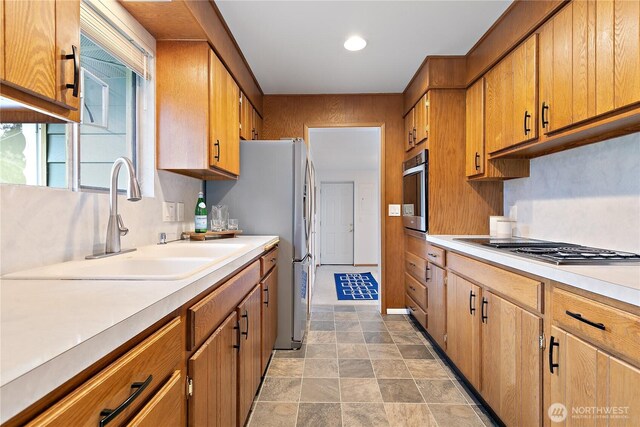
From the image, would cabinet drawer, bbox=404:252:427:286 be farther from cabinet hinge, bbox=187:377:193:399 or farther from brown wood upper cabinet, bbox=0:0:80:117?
brown wood upper cabinet, bbox=0:0:80:117

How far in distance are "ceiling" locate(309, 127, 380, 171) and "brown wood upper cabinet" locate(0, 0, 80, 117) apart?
8.96 ft

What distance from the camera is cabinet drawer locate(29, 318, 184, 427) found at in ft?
1.61

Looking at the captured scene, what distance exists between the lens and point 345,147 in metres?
5.02

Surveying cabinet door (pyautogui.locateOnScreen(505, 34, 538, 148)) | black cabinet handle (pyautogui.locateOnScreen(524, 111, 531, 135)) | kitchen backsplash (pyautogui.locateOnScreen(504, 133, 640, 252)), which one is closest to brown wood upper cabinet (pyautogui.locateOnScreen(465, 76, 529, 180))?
kitchen backsplash (pyautogui.locateOnScreen(504, 133, 640, 252))

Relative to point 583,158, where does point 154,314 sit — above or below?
below

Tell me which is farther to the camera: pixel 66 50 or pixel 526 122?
pixel 526 122

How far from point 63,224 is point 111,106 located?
2.69 ft

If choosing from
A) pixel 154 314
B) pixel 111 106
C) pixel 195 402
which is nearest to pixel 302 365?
pixel 195 402

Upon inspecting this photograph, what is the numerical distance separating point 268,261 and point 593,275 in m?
1.66

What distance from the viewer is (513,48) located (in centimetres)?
205

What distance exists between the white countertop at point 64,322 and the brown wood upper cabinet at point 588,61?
172 centimetres

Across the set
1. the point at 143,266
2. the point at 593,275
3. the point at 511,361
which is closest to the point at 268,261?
the point at 143,266

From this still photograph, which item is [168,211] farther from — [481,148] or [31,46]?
[481,148]

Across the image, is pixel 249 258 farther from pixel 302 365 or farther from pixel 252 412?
pixel 302 365
